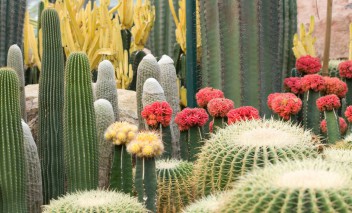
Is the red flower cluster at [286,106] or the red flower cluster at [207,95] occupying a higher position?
the red flower cluster at [207,95]

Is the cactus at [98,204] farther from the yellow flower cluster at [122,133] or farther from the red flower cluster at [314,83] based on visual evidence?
the red flower cluster at [314,83]

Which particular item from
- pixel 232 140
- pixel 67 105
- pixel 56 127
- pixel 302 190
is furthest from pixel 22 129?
pixel 302 190

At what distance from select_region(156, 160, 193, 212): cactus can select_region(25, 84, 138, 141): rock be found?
174 centimetres

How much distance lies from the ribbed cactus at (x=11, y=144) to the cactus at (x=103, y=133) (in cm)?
56

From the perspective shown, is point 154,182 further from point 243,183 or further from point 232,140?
point 243,183

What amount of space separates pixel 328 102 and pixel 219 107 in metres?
0.78

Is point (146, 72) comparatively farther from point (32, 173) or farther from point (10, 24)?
point (10, 24)

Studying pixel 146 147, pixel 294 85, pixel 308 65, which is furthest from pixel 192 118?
pixel 308 65

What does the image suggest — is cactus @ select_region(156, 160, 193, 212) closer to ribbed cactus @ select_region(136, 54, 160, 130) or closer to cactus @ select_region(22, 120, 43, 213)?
cactus @ select_region(22, 120, 43, 213)

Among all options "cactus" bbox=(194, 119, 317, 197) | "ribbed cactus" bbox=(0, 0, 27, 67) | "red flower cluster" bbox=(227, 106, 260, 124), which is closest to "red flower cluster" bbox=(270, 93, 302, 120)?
"red flower cluster" bbox=(227, 106, 260, 124)

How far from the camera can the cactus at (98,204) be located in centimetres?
301

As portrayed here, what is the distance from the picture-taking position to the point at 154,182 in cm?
331

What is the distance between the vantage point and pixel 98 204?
303 centimetres

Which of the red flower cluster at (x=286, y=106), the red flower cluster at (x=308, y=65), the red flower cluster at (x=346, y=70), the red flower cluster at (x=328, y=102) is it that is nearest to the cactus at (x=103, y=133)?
the red flower cluster at (x=286, y=106)
